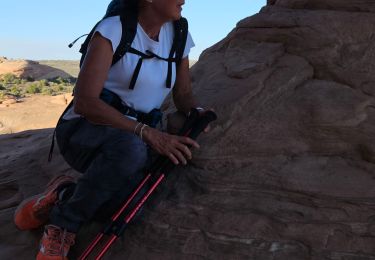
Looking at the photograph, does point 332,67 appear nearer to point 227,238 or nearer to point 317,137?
point 317,137

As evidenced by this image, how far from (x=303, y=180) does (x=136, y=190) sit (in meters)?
1.08

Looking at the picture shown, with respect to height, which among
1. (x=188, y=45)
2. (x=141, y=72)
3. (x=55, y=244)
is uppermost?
(x=188, y=45)

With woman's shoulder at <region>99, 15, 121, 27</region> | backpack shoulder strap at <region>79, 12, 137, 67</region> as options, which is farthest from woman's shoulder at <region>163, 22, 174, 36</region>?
woman's shoulder at <region>99, 15, 121, 27</region>

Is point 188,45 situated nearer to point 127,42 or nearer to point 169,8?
point 169,8

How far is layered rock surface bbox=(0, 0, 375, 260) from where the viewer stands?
306cm

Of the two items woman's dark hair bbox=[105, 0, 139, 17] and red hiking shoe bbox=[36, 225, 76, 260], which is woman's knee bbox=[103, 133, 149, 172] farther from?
woman's dark hair bbox=[105, 0, 139, 17]

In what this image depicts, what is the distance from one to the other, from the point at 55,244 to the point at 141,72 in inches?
50.5

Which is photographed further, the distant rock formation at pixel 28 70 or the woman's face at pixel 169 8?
the distant rock formation at pixel 28 70

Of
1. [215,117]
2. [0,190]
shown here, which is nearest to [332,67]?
[215,117]

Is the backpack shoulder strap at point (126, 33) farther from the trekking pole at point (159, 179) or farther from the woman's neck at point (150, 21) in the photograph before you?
the trekking pole at point (159, 179)

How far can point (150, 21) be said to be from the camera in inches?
134

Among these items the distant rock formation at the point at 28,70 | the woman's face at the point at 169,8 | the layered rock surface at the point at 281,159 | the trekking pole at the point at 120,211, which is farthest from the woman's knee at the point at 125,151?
the distant rock formation at the point at 28,70

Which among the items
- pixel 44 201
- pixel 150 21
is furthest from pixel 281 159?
pixel 44 201

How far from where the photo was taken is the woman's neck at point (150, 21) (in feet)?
11.1
